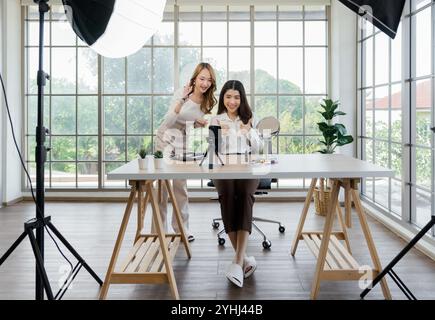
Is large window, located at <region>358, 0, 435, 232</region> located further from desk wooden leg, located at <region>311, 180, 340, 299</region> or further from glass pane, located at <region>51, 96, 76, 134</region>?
glass pane, located at <region>51, 96, 76, 134</region>

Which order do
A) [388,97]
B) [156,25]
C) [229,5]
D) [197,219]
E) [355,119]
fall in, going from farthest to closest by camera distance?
[229,5]
[355,119]
[197,219]
[388,97]
[156,25]

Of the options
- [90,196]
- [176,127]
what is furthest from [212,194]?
[176,127]

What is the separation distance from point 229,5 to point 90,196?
112 inches

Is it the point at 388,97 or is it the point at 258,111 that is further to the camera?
the point at 258,111

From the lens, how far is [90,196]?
536 cm

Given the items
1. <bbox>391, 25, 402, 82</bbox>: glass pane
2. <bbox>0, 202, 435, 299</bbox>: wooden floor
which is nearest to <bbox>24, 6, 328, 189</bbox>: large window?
<bbox>0, 202, 435, 299</bbox>: wooden floor

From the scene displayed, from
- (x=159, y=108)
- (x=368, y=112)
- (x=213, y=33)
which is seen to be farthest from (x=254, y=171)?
(x=213, y=33)

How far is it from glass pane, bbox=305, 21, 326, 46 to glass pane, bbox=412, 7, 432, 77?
6.27ft

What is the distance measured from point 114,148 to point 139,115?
0.51 metres

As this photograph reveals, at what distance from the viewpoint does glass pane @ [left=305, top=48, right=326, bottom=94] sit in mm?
5332

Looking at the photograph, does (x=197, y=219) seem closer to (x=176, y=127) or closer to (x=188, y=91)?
(x=176, y=127)

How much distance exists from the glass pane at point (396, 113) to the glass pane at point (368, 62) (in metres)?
0.67

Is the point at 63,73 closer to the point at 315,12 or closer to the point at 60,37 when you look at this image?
the point at 60,37

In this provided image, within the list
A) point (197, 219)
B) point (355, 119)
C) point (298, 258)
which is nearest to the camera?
point (298, 258)
